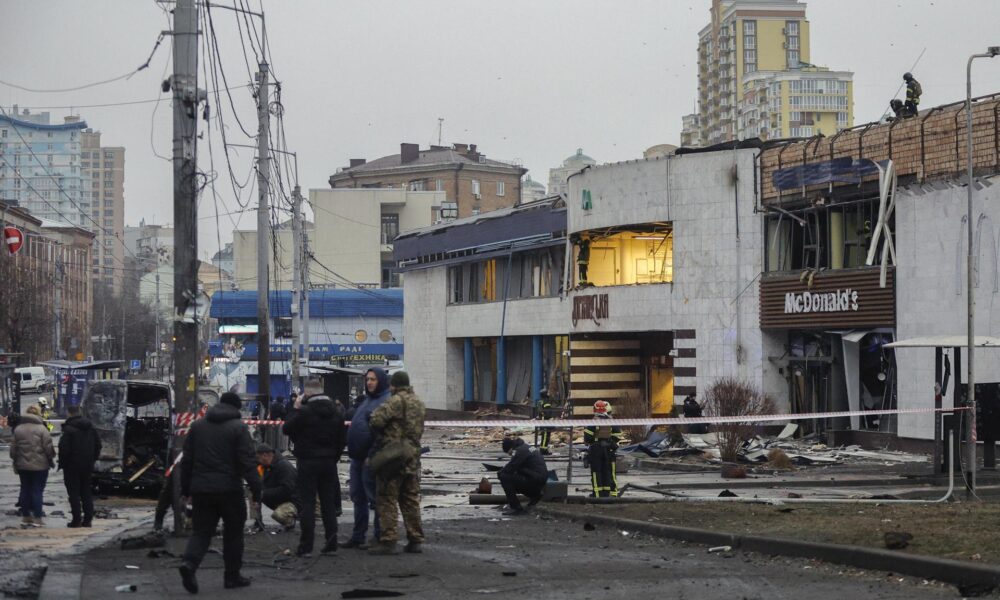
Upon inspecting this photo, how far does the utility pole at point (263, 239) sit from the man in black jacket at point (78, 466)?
14271 mm

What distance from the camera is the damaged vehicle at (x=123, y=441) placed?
23438 mm

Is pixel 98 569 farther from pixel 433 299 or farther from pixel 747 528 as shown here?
pixel 433 299

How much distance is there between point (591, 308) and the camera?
42781 mm

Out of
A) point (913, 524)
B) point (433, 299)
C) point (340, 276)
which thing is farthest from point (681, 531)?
point (340, 276)

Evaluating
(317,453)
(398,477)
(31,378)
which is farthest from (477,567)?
(31,378)

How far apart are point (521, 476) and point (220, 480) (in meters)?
7.85

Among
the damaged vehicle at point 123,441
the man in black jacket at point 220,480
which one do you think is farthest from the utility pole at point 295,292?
the man in black jacket at point 220,480

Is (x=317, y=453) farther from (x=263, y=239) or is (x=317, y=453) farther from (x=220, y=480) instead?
(x=263, y=239)

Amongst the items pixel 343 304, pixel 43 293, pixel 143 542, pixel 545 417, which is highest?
Result: pixel 43 293

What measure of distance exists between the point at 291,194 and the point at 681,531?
123 ft

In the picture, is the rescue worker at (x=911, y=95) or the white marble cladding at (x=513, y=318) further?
the white marble cladding at (x=513, y=318)

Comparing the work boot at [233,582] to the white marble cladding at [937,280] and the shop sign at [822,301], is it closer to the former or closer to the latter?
the white marble cladding at [937,280]

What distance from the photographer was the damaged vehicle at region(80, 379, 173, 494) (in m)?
23.4

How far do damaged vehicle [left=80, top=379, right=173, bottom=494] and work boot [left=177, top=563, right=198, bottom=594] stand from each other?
12363mm
